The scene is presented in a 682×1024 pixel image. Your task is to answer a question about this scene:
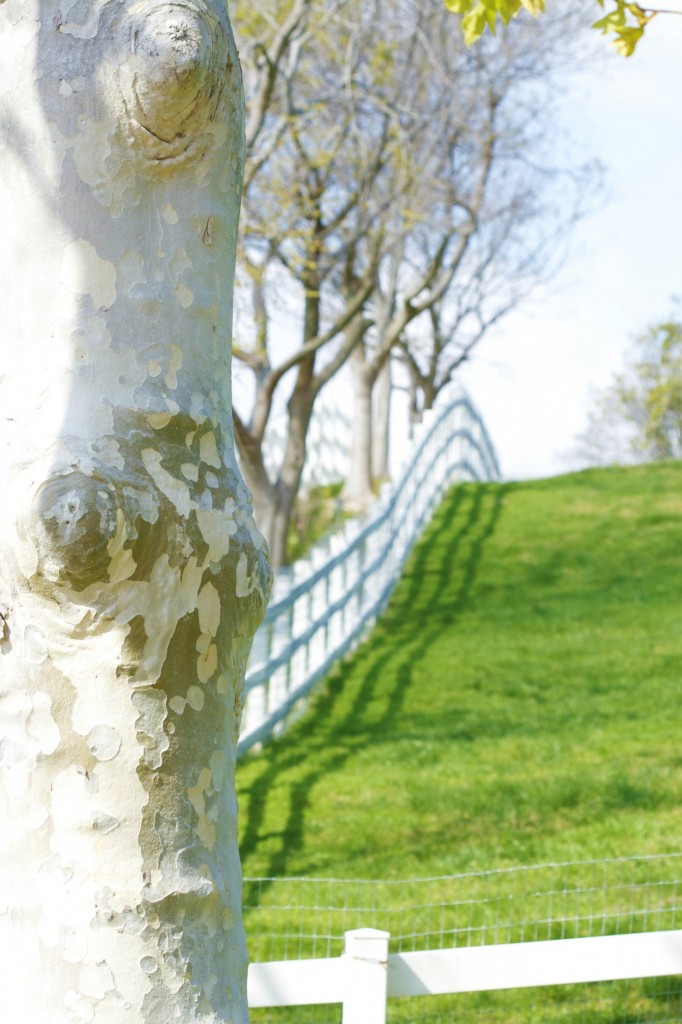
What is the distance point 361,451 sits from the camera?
67.0 ft

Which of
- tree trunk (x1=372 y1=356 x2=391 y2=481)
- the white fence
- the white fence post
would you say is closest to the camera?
the white fence post

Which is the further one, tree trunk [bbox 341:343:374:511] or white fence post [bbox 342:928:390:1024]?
tree trunk [bbox 341:343:374:511]

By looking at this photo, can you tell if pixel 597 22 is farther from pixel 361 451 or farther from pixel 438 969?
pixel 361 451

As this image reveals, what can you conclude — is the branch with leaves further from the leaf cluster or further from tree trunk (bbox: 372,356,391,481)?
tree trunk (bbox: 372,356,391,481)

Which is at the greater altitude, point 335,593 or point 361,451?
point 361,451

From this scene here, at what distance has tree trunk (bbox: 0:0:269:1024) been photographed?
1.42m

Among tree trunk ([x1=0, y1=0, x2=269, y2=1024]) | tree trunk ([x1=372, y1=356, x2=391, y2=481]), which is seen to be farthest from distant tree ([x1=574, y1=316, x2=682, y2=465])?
tree trunk ([x1=0, y1=0, x2=269, y2=1024])

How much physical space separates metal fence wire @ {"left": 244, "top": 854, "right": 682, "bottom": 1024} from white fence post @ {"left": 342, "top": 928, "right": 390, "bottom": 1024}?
1.95 ft

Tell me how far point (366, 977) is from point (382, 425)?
22.3m

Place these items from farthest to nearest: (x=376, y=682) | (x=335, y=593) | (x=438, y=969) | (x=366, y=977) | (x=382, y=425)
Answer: (x=382, y=425) < (x=335, y=593) < (x=376, y=682) < (x=438, y=969) < (x=366, y=977)

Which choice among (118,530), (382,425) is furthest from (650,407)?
(118,530)

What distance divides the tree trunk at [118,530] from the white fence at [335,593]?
6.13 meters

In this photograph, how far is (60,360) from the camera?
1.50m

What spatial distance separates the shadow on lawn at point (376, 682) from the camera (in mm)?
6355
